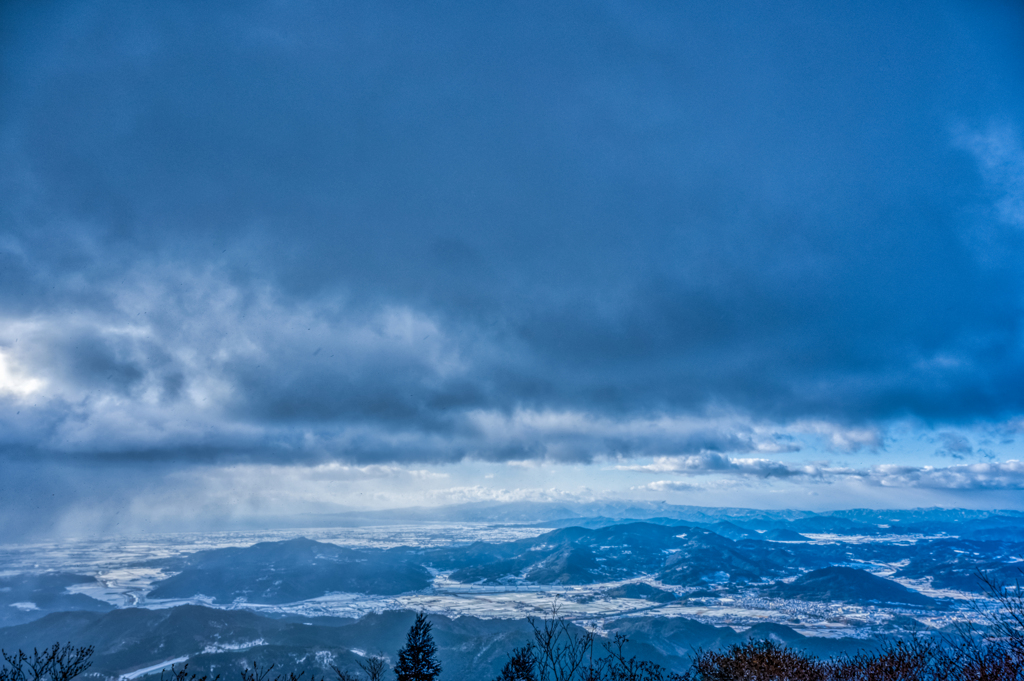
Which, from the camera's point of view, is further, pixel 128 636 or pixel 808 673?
pixel 128 636

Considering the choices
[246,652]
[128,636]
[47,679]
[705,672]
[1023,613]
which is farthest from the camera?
[128,636]

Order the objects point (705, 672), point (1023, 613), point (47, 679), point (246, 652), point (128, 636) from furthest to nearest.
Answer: point (128, 636) < point (246, 652) < point (47, 679) < point (705, 672) < point (1023, 613)

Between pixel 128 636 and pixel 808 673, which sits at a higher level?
pixel 808 673

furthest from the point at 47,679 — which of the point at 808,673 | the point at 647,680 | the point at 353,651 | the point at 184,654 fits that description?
the point at 808,673

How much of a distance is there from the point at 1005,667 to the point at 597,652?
651 feet

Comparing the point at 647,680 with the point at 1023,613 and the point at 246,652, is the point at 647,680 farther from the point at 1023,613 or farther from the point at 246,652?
the point at 246,652

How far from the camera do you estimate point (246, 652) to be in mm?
167125

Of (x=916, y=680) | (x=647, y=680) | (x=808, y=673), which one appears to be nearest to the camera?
(x=916, y=680)

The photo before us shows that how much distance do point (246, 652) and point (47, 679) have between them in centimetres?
5497

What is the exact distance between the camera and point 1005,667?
28234 millimetres

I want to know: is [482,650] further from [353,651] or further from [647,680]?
[647,680]

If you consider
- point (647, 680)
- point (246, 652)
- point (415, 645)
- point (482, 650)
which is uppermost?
point (647, 680)

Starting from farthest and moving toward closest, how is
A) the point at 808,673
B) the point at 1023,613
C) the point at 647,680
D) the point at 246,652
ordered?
the point at 246,652 → the point at 647,680 → the point at 808,673 → the point at 1023,613

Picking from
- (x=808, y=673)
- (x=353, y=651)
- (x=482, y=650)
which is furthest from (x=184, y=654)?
(x=808, y=673)
